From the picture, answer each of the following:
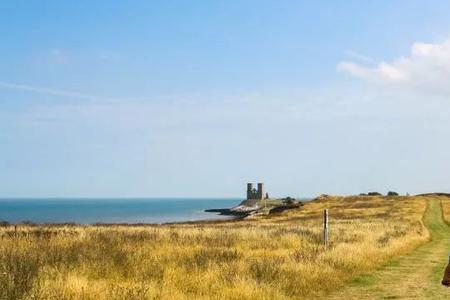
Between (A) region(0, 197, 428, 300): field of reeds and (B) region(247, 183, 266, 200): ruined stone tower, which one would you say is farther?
(B) region(247, 183, 266, 200): ruined stone tower

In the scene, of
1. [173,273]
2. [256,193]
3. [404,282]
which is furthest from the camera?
[256,193]

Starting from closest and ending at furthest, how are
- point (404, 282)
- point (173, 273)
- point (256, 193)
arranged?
1. point (173, 273)
2. point (404, 282)
3. point (256, 193)

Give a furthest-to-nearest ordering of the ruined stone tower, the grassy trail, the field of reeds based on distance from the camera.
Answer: the ruined stone tower → the grassy trail → the field of reeds

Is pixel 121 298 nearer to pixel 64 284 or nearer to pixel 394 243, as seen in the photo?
pixel 64 284

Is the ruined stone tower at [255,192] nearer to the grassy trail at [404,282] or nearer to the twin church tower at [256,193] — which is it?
the twin church tower at [256,193]

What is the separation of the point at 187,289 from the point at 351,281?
18.8 feet

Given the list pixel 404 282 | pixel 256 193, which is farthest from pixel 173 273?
pixel 256 193

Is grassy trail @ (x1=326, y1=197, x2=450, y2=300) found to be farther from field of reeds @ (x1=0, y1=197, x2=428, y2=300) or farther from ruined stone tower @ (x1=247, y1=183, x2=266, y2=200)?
ruined stone tower @ (x1=247, y1=183, x2=266, y2=200)

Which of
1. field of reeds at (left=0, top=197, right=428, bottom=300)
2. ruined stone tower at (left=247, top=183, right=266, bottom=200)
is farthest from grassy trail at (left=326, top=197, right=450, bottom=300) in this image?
ruined stone tower at (left=247, top=183, right=266, bottom=200)

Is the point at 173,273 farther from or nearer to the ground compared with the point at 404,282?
farther from the ground

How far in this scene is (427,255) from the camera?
2475 centimetres

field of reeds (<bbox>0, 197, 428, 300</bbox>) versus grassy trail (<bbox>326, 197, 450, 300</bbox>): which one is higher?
field of reeds (<bbox>0, 197, 428, 300</bbox>)

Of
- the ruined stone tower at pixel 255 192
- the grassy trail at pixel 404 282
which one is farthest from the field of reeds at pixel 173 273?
the ruined stone tower at pixel 255 192

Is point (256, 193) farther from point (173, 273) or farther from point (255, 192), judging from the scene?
point (173, 273)
